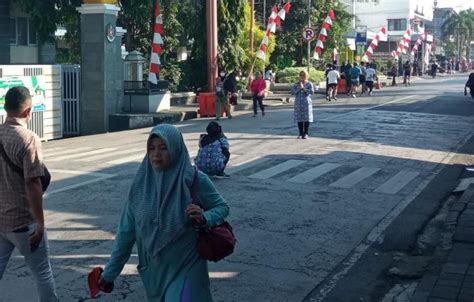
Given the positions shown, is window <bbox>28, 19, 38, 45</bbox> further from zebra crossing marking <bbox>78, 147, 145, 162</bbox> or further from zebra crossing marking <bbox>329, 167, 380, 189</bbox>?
zebra crossing marking <bbox>329, 167, 380, 189</bbox>

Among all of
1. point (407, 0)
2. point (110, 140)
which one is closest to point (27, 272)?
point (110, 140)

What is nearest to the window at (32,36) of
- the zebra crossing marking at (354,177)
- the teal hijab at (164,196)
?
the zebra crossing marking at (354,177)

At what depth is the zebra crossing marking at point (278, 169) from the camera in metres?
11.8

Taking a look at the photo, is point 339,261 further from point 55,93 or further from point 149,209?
point 55,93

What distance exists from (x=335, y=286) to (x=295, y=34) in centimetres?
4009

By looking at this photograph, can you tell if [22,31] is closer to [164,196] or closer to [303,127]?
[303,127]


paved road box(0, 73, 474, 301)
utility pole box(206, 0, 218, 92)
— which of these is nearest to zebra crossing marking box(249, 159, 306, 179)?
paved road box(0, 73, 474, 301)

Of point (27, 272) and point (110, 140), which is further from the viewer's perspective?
→ point (110, 140)

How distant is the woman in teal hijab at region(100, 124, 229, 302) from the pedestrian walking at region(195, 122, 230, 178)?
717cm

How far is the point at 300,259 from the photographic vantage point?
7141 millimetres

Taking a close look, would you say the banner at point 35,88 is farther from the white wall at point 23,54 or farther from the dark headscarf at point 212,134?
the white wall at point 23,54

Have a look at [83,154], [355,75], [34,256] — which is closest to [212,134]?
[83,154]

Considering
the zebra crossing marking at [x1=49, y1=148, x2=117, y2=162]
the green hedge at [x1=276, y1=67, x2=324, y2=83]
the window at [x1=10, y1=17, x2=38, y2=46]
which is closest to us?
the zebra crossing marking at [x1=49, y1=148, x2=117, y2=162]

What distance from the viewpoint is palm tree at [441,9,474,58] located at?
109375 mm
